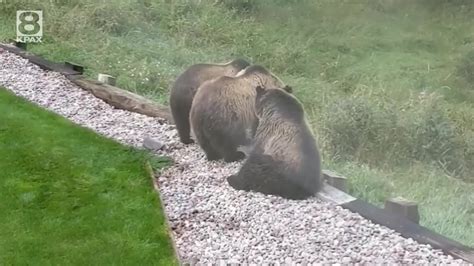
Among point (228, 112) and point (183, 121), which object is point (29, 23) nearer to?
point (183, 121)

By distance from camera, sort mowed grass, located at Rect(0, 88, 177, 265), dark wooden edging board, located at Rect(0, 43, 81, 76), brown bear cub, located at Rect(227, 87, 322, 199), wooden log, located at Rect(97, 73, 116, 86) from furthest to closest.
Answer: dark wooden edging board, located at Rect(0, 43, 81, 76) → wooden log, located at Rect(97, 73, 116, 86) → brown bear cub, located at Rect(227, 87, 322, 199) → mowed grass, located at Rect(0, 88, 177, 265)

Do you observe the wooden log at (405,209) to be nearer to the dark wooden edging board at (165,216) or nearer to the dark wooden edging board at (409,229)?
the dark wooden edging board at (409,229)

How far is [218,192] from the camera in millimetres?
4383

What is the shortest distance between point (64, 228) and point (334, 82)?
103 inches

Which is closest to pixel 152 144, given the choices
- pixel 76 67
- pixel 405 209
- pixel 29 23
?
pixel 405 209

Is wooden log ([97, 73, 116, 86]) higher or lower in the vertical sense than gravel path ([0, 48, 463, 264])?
lower

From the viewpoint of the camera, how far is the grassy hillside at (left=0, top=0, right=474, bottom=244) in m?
4.68

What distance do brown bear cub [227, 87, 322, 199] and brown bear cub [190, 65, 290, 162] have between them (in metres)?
0.32

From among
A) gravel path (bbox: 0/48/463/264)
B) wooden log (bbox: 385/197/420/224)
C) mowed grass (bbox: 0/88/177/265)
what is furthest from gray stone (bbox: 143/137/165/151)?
wooden log (bbox: 385/197/420/224)

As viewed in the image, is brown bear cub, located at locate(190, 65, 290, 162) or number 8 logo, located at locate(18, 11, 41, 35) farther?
number 8 logo, located at locate(18, 11, 41, 35)

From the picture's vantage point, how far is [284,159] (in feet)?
13.9

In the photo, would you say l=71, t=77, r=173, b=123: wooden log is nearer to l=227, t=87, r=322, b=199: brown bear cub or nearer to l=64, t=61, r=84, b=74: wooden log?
l=64, t=61, r=84, b=74: wooden log

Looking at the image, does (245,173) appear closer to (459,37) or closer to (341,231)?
(341,231)

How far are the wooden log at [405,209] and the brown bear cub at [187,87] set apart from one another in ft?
5.90
